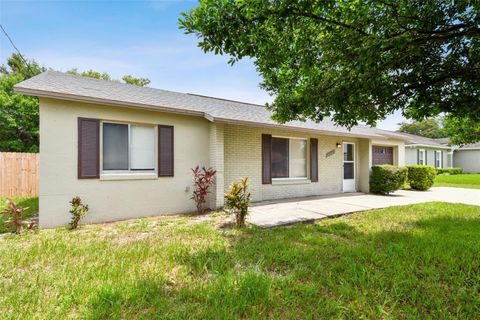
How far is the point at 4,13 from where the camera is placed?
322 inches

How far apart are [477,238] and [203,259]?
5209 millimetres

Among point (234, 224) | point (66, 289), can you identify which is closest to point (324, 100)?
point (234, 224)

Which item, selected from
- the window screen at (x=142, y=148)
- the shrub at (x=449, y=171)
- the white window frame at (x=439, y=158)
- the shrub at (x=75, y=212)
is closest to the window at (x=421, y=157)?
the shrub at (x=449, y=171)

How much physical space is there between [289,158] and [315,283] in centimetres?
734

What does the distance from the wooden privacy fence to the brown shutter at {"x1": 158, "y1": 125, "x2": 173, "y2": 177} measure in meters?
7.20

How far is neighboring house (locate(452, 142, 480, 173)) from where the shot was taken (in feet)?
87.5

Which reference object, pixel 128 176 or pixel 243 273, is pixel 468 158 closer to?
pixel 243 273

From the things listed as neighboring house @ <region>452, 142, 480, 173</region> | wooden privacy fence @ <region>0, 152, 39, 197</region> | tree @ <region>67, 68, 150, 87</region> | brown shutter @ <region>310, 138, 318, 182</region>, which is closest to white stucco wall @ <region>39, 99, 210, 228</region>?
brown shutter @ <region>310, 138, 318, 182</region>

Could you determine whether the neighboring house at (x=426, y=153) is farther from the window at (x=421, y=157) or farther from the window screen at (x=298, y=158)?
the window screen at (x=298, y=158)

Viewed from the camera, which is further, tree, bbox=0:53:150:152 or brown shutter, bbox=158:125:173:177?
tree, bbox=0:53:150:152

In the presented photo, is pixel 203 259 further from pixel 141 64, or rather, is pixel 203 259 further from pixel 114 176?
pixel 141 64

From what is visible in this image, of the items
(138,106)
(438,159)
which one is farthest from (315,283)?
(438,159)

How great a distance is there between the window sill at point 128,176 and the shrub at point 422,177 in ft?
43.9

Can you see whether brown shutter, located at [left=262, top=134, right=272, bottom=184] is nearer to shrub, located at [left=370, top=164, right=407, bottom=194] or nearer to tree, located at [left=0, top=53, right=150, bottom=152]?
shrub, located at [left=370, top=164, right=407, bottom=194]
